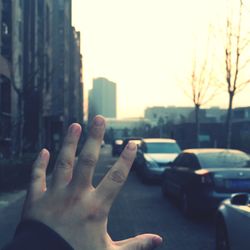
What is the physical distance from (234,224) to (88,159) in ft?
14.7

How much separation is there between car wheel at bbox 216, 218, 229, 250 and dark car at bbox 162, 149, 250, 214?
8.13ft

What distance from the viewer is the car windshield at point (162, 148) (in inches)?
786

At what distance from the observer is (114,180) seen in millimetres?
1648

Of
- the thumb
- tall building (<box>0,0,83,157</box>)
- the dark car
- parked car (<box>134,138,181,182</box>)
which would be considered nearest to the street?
the dark car

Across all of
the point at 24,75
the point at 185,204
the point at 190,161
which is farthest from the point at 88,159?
the point at 24,75

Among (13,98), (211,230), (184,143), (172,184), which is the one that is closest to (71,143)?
(211,230)

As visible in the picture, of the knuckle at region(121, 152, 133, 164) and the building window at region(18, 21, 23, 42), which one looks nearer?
the knuckle at region(121, 152, 133, 164)

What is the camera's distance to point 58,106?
1999 inches

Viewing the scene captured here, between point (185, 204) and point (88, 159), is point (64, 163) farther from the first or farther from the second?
point (185, 204)

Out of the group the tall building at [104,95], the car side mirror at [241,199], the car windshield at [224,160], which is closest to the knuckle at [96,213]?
the car side mirror at [241,199]

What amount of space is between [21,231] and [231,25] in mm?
19526

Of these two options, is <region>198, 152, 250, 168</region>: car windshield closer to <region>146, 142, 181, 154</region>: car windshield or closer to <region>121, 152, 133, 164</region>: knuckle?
<region>121, 152, 133, 164</region>: knuckle

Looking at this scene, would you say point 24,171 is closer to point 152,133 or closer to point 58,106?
point 58,106

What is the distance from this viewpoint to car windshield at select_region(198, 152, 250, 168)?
9812mm
